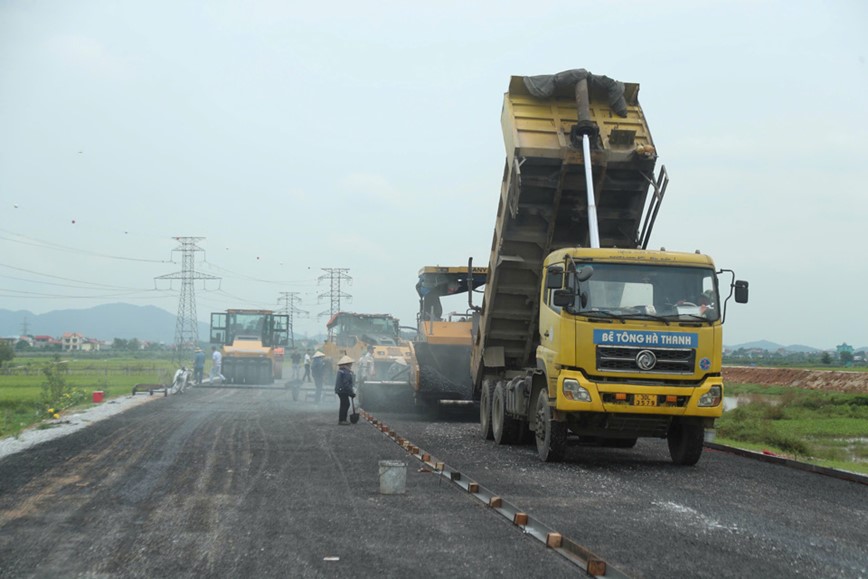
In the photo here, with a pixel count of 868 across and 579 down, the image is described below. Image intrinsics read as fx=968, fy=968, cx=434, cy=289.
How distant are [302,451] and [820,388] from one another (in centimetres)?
4851

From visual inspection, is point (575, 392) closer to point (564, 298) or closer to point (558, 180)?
point (564, 298)

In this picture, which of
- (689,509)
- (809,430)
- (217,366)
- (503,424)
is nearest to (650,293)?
(689,509)

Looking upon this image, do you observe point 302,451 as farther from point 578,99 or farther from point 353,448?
point 578,99

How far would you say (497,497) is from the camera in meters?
9.73

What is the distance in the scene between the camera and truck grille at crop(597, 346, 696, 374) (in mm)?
12797

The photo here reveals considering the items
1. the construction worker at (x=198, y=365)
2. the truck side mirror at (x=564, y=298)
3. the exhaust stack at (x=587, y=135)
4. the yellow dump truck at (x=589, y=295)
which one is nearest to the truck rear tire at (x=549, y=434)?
the yellow dump truck at (x=589, y=295)

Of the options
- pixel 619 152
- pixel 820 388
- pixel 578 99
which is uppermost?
pixel 578 99

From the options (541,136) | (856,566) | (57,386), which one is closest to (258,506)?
(856,566)

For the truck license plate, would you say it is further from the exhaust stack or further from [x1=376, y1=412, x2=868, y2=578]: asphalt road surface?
the exhaust stack

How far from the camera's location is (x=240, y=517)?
8.87m

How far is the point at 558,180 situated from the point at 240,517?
788cm

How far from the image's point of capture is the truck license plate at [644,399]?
12773 mm

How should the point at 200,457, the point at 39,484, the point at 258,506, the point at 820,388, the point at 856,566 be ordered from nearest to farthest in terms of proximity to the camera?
the point at 856,566, the point at 258,506, the point at 39,484, the point at 200,457, the point at 820,388

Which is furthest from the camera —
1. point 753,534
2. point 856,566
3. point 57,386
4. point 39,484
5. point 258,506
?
point 57,386
